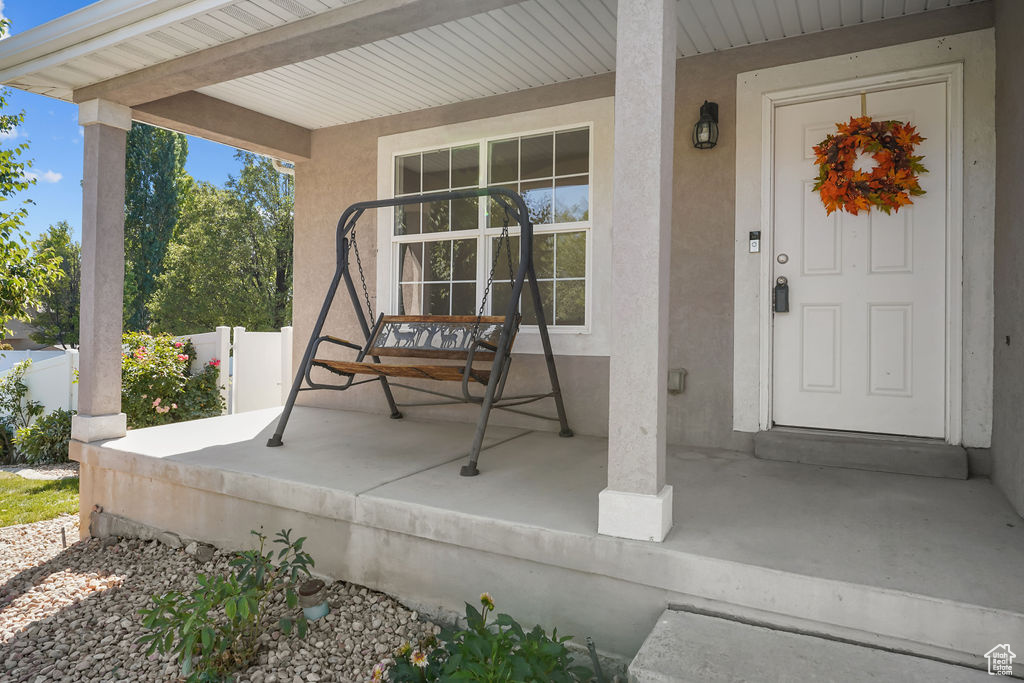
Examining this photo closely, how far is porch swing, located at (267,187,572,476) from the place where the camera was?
2.96 m

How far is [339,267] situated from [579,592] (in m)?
2.42

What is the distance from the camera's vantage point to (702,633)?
64.9 inches

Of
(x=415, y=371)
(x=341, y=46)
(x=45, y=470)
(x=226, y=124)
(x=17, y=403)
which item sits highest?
(x=226, y=124)

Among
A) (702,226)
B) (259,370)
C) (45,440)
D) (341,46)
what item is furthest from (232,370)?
(702,226)

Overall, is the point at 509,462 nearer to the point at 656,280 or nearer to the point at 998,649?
the point at 656,280

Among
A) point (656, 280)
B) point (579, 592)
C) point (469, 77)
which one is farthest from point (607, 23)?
point (579, 592)

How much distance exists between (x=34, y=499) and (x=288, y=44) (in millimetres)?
3967

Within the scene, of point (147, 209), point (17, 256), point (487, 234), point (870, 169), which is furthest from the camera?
point (147, 209)

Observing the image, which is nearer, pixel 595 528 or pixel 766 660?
pixel 766 660

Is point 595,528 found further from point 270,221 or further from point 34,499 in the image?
point 270,221

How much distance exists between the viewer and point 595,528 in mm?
1995

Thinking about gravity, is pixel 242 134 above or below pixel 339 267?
above

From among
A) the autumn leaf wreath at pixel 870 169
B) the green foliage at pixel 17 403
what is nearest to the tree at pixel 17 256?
the green foliage at pixel 17 403

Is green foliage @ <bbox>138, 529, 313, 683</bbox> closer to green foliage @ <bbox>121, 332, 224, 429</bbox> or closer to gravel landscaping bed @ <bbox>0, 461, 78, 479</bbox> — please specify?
green foliage @ <bbox>121, 332, 224, 429</bbox>
